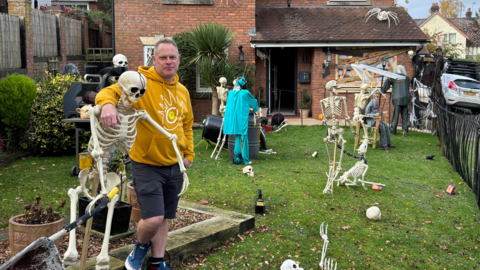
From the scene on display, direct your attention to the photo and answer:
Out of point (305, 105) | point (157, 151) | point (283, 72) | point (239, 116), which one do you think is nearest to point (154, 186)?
point (157, 151)

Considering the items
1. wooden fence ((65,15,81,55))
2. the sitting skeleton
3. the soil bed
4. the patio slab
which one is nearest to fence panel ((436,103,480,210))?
the sitting skeleton

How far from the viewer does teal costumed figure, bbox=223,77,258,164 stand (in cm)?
996

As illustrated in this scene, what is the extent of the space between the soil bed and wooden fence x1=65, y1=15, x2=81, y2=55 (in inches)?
574

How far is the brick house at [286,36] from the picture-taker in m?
16.9

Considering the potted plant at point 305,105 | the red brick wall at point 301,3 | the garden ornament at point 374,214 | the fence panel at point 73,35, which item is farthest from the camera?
the red brick wall at point 301,3

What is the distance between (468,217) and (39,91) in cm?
908

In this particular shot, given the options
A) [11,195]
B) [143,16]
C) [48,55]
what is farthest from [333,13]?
[11,195]

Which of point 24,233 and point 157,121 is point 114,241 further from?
point 157,121

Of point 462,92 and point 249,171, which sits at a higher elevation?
point 462,92

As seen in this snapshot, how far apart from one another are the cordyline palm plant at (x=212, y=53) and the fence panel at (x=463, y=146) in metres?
7.26

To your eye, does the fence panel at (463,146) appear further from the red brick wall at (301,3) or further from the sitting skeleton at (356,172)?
the red brick wall at (301,3)

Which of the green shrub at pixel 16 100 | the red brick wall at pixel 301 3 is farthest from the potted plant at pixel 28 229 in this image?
the red brick wall at pixel 301 3

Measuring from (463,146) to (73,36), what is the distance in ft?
52.4

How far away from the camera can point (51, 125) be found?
32.9 ft
